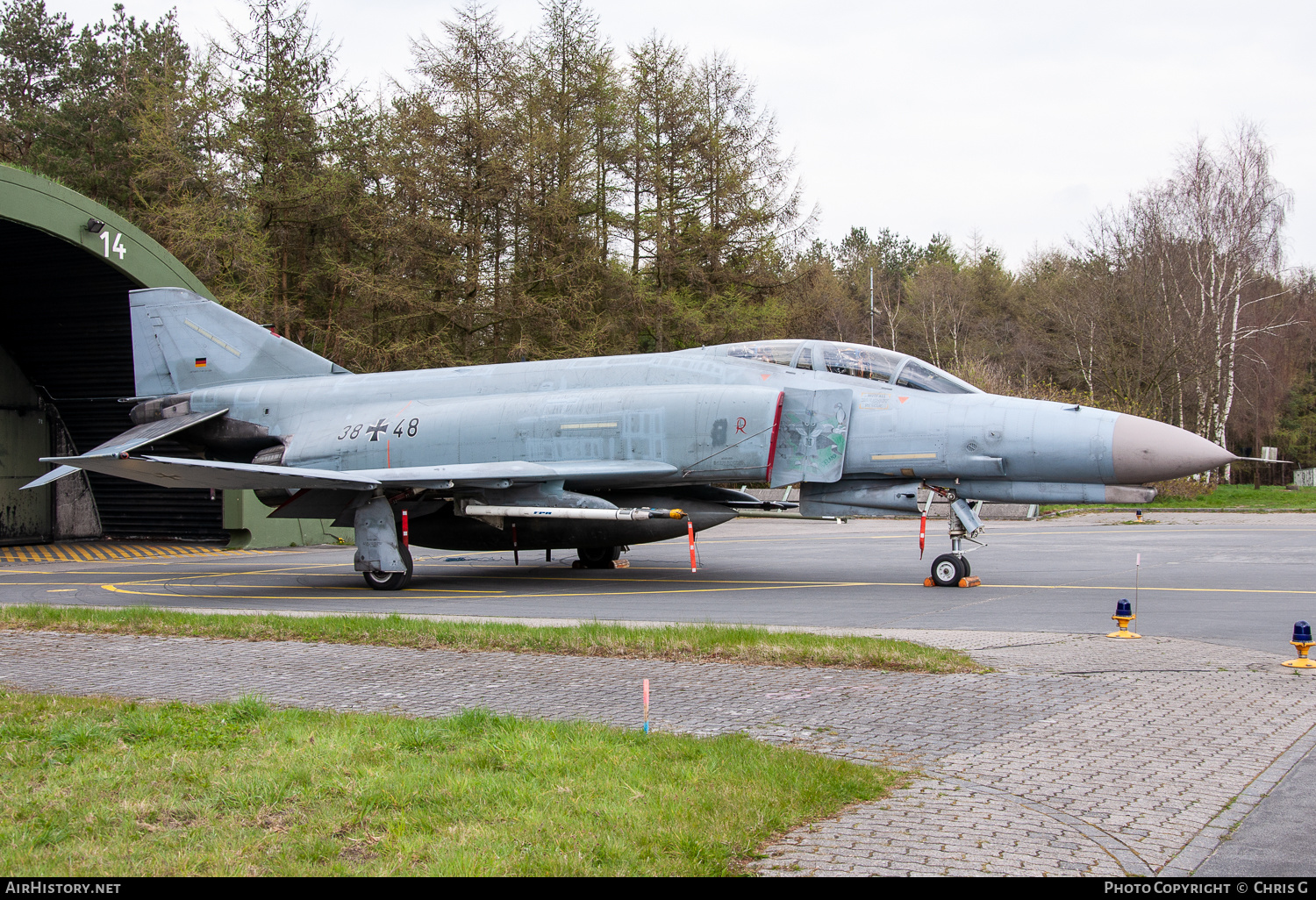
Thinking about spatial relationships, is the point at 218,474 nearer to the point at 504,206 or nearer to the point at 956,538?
the point at 956,538

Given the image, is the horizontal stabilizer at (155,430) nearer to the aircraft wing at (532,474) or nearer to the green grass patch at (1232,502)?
the aircraft wing at (532,474)

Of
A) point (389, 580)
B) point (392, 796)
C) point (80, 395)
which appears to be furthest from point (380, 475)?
point (80, 395)

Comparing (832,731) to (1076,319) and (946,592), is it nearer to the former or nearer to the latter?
(946,592)

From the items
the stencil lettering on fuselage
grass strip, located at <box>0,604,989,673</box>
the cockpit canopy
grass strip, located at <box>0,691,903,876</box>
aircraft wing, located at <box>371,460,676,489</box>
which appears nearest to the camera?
grass strip, located at <box>0,691,903,876</box>

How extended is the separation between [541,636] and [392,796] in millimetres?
4317

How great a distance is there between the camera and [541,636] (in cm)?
843

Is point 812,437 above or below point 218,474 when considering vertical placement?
above

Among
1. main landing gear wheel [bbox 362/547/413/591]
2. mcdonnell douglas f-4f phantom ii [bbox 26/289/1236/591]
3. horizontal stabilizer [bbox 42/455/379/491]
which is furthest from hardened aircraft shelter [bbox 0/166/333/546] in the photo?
main landing gear wheel [bbox 362/547/413/591]

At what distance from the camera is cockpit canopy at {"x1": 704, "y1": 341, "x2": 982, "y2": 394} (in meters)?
13.2

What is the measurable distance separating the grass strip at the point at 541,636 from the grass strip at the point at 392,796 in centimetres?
249

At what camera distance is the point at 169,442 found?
55.1ft

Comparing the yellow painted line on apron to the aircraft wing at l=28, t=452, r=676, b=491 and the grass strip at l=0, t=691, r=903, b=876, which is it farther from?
the grass strip at l=0, t=691, r=903, b=876

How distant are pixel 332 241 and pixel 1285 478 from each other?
50868 millimetres

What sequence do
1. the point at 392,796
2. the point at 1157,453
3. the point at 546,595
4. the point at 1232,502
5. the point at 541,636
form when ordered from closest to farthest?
the point at 392,796, the point at 541,636, the point at 1157,453, the point at 546,595, the point at 1232,502
